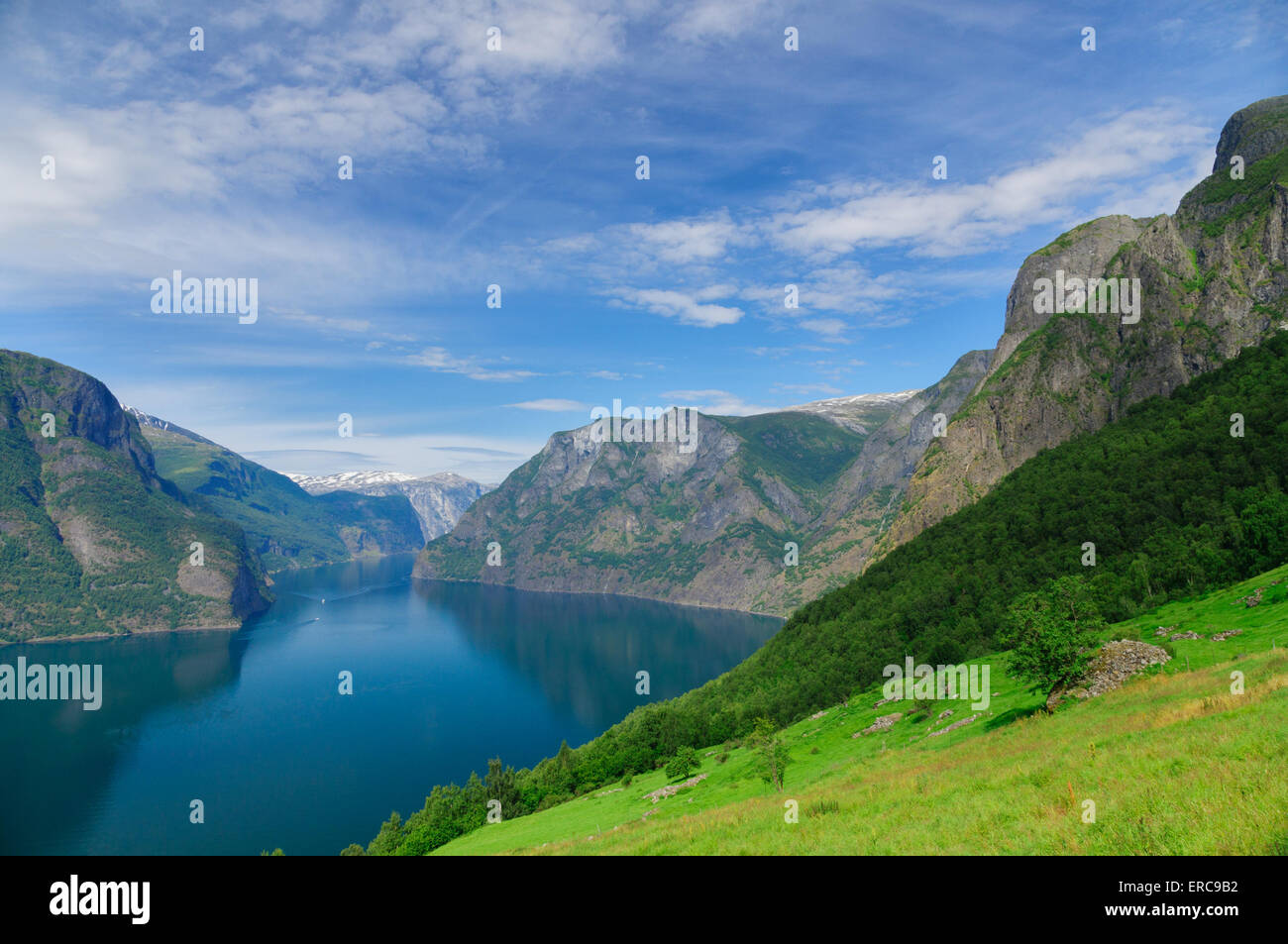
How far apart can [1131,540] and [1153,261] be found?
141 meters

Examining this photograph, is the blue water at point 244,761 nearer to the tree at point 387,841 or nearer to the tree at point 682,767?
the tree at point 387,841

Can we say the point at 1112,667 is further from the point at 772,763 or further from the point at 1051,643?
the point at 772,763

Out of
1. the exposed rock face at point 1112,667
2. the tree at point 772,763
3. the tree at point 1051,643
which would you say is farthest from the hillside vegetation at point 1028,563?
the tree at point 1051,643

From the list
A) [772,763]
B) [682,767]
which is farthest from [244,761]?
[772,763]

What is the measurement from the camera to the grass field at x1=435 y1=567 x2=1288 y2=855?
13.8 metres

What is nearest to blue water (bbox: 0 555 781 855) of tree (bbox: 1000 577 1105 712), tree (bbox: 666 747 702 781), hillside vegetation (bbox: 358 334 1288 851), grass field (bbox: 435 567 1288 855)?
hillside vegetation (bbox: 358 334 1288 851)

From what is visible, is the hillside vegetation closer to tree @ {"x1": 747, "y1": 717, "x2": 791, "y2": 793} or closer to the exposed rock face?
the exposed rock face

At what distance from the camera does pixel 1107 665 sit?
42875 millimetres

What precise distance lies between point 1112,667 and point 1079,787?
32062 millimetres

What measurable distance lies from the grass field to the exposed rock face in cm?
108

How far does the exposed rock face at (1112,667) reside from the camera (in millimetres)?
40938

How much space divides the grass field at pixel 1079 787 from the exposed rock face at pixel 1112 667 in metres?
1.08
